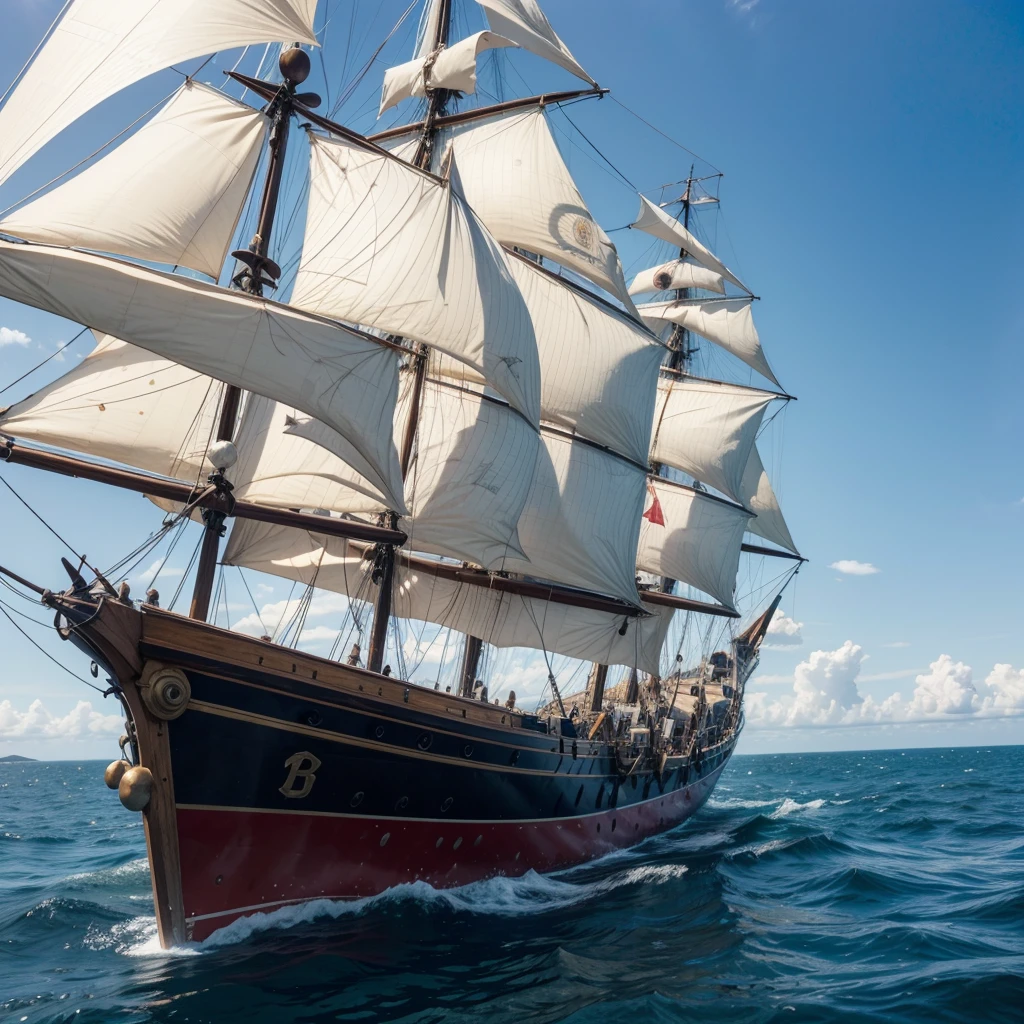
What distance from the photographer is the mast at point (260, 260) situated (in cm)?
1628

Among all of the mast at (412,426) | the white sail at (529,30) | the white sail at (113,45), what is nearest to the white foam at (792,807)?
the mast at (412,426)

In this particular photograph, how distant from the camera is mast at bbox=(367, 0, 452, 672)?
2119 cm

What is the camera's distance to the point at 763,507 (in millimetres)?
46500

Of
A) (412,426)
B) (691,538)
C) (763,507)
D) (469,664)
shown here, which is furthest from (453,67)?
(763,507)

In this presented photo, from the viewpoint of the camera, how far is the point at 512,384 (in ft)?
71.6

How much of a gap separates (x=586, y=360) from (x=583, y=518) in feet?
19.0

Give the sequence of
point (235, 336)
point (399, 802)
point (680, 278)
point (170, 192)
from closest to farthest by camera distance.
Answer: point (235, 336), point (399, 802), point (170, 192), point (680, 278)

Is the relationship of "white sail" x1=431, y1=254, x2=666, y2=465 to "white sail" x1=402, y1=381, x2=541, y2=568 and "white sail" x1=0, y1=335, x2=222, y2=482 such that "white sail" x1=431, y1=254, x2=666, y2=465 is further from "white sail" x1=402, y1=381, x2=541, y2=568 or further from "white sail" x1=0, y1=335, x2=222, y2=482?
"white sail" x1=0, y1=335, x2=222, y2=482

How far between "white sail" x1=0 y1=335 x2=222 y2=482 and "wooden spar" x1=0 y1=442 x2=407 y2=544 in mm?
859

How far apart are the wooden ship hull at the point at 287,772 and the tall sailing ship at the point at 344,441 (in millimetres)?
51

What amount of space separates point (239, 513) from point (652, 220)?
31.2 m

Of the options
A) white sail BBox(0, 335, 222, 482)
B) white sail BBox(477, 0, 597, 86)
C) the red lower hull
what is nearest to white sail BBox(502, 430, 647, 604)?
the red lower hull

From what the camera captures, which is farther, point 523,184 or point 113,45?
point 523,184

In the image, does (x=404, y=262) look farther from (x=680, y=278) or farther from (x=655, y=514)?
(x=680, y=278)
